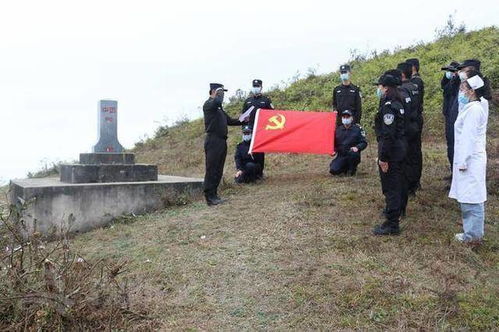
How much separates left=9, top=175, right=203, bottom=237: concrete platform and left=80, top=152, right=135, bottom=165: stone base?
34.0 inches

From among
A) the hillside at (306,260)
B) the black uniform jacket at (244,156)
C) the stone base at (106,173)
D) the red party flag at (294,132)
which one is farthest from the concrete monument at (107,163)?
the red party flag at (294,132)

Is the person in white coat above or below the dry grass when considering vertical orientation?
above

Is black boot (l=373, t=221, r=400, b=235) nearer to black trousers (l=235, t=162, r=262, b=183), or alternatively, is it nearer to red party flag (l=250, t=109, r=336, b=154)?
red party flag (l=250, t=109, r=336, b=154)

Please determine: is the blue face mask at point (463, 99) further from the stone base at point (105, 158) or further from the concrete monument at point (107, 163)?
the stone base at point (105, 158)

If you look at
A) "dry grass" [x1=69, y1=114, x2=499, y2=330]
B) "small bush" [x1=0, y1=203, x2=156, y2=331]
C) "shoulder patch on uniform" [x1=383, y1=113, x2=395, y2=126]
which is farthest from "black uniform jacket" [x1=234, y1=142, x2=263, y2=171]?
"small bush" [x1=0, y1=203, x2=156, y2=331]

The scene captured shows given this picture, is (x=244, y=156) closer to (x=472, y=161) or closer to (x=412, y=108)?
(x=412, y=108)

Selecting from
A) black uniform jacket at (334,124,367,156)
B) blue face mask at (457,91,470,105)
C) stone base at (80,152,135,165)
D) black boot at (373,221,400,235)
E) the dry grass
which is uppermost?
blue face mask at (457,91,470,105)

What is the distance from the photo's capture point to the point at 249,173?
9.52 metres

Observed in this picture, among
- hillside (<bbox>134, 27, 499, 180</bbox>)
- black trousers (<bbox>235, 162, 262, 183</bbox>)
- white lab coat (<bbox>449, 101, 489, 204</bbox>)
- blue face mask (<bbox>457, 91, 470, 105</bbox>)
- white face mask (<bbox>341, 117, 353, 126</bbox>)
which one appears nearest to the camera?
white lab coat (<bbox>449, 101, 489, 204</bbox>)

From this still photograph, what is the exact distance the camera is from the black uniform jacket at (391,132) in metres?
5.82

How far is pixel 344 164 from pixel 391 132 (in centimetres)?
331

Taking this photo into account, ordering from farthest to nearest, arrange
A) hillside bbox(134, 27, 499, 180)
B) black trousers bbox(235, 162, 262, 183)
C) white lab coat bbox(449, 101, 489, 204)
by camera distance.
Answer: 1. hillside bbox(134, 27, 499, 180)
2. black trousers bbox(235, 162, 262, 183)
3. white lab coat bbox(449, 101, 489, 204)

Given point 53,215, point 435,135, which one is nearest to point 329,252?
point 53,215

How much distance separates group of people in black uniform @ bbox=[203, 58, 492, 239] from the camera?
19.5 feet
